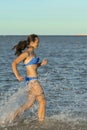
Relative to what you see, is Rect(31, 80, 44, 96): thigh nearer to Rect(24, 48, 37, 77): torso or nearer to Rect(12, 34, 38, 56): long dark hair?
Rect(24, 48, 37, 77): torso

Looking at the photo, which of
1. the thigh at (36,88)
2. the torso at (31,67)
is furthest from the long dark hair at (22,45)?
the thigh at (36,88)

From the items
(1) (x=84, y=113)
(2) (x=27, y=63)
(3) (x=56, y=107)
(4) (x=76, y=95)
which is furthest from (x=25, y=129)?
(4) (x=76, y=95)

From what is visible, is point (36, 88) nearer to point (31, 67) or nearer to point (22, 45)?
point (31, 67)

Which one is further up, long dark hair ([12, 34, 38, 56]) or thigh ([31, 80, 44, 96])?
long dark hair ([12, 34, 38, 56])

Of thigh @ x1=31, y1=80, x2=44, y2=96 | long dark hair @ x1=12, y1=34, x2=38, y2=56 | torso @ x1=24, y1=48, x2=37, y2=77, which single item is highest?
long dark hair @ x1=12, y1=34, x2=38, y2=56

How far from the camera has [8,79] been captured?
26.3 meters

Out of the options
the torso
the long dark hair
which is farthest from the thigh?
the long dark hair

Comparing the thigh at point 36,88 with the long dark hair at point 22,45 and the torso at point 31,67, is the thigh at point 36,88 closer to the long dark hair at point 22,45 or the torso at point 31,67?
the torso at point 31,67

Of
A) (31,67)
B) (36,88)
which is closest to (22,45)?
(31,67)

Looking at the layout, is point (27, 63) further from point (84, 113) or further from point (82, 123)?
point (84, 113)

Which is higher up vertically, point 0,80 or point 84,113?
point 84,113

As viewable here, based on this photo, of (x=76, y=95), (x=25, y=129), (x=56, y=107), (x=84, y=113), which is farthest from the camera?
(x=76, y=95)

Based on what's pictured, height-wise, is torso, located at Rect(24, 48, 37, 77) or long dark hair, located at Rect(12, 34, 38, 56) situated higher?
long dark hair, located at Rect(12, 34, 38, 56)

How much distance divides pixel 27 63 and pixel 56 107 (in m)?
5.17
